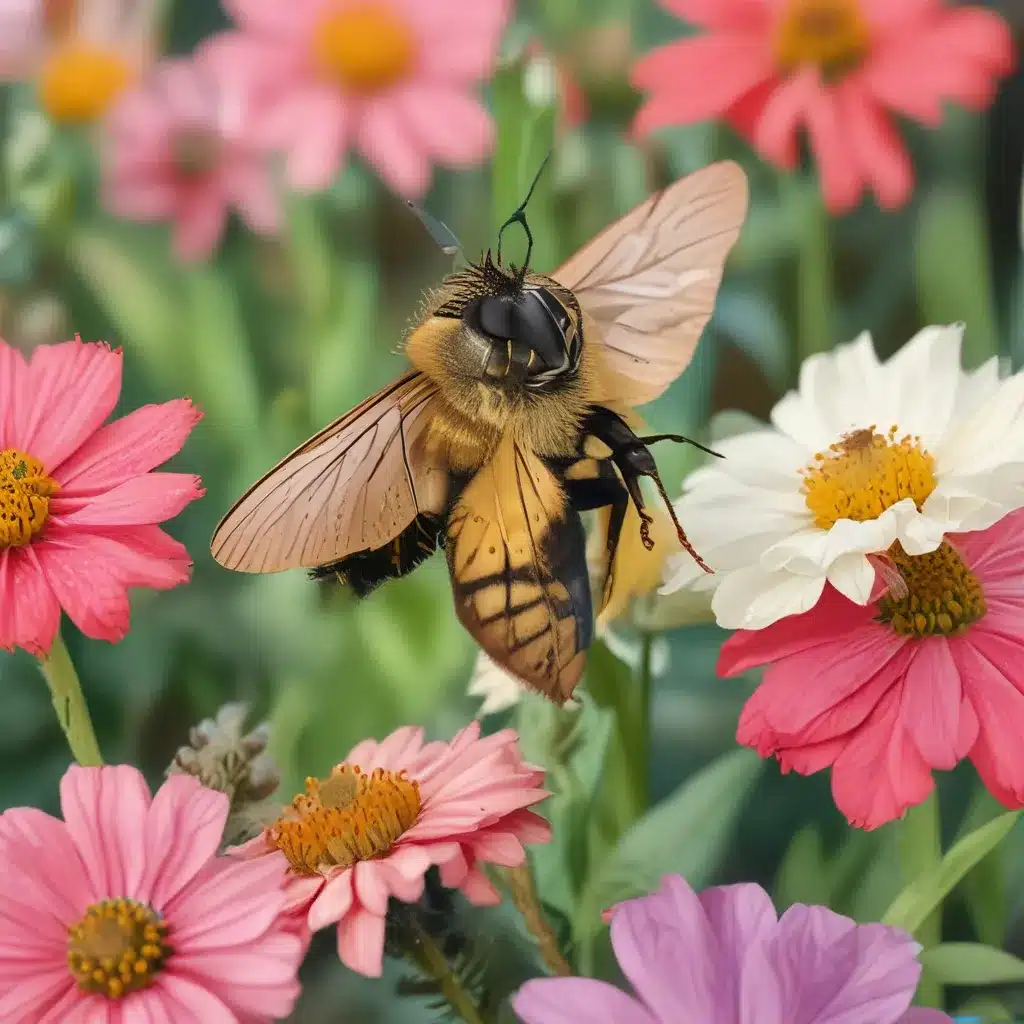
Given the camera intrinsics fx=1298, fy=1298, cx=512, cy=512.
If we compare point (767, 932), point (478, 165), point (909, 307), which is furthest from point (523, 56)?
point (767, 932)

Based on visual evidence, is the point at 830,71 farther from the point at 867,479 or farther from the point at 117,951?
the point at 117,951

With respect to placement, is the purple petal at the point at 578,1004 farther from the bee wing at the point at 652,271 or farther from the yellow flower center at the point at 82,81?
the yellow flower center at the point at 82,81

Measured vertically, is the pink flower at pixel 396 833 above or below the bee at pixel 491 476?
below

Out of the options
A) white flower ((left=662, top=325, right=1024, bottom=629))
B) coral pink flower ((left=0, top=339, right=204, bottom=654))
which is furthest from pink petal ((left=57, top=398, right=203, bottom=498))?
white flower ((left=662, top=325, right=1024, bottom=629))

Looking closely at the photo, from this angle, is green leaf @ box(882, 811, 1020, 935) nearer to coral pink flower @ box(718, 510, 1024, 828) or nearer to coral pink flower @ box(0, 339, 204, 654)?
coral pink flower @ box(718, 510, 1024, 828)

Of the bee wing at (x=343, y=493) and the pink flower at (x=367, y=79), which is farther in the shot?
the pink flower at (x=367, y=79)

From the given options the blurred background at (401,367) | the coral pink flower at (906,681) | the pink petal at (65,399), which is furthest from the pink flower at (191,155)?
the coral pink flower at (906,681)

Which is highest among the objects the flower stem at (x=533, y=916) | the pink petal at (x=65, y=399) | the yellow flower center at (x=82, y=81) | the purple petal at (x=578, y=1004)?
the yellow flower center at (x=82, y=81)

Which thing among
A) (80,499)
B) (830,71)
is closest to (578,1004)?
(80,499)
